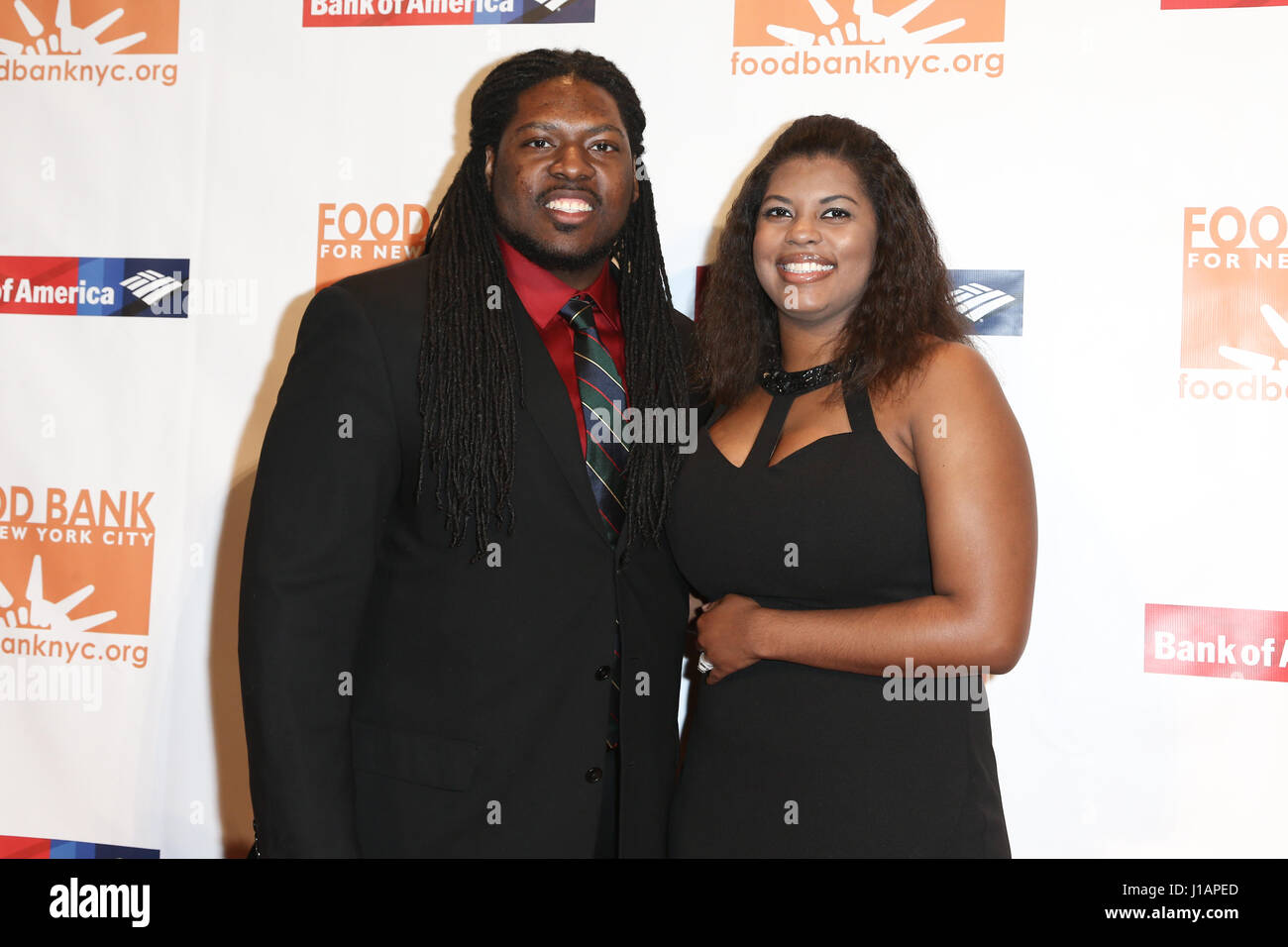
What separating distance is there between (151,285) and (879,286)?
84.1 inches

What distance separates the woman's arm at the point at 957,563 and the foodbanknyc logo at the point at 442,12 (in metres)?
1.60

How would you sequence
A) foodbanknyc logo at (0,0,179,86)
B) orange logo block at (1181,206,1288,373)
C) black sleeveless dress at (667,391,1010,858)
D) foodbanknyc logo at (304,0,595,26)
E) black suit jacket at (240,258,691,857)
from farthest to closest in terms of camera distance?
foodbanknyc logo at (0,0,179,86) → foodbanknyc logo at (304,0,595,26) → orange logo block at (1181,206,1288,373) → black sleeveless dress at (667,391,1010,858) → black suit jacket at (240,258,691,857)

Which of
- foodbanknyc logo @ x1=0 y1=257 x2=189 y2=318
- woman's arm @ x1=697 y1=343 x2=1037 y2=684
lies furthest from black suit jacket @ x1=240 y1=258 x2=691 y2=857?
foodbanknyc logo @ x1=0 y1=257 x2=189 y2=318

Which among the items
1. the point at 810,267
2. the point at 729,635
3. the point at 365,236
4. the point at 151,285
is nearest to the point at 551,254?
the point at 810,267

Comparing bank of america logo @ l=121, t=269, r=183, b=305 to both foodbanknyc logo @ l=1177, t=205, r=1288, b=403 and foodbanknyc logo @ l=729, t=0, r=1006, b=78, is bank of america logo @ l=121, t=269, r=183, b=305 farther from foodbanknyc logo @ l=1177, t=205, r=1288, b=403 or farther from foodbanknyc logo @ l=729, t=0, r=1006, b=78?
foodbanknyc logo @ l=1177, t=205, r=1288, b=403

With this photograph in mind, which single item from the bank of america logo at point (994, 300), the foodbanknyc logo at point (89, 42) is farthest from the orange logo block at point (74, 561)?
the bank of america logo at point (994, 300)

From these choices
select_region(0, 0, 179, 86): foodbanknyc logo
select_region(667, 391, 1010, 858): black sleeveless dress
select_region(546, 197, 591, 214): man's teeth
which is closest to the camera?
select_region(667, 391, 1010, 858): black sleeveless dress

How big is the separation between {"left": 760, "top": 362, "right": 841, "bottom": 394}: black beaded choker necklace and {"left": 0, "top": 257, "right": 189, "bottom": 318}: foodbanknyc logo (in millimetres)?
1822

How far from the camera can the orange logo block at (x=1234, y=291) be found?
2633mm

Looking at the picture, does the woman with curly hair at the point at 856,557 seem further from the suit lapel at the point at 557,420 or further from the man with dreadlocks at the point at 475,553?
the suit lapel at the point at 557,420

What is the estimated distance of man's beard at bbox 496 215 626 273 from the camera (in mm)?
2057

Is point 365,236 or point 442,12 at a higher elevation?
point 442,12

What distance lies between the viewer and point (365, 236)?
9.80ft

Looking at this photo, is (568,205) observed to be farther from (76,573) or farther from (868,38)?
(76,573)
